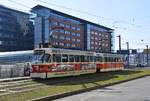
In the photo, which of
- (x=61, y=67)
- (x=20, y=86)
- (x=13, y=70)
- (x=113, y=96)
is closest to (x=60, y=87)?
(x=20, y=86)

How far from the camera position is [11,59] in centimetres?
6394

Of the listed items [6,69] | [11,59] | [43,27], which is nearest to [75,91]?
[6,69]

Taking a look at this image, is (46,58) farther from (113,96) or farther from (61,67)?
(113,96)

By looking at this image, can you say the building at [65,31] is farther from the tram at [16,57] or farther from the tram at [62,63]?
the tram at [62,63]

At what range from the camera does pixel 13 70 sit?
119 feet

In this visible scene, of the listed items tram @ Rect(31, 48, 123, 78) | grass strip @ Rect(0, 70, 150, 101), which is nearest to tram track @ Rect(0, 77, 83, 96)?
grass strip @ Rect(0, 70, 150, 101)

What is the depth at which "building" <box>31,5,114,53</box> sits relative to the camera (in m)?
102

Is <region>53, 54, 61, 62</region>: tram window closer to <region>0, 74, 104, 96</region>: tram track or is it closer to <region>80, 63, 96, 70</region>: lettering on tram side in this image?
<region>0, 74, 104, 96</region>: tram track

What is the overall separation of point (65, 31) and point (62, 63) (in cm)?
8129

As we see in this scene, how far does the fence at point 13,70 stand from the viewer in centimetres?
3453

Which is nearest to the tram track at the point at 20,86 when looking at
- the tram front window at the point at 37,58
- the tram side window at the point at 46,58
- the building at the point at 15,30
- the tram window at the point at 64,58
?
the tram side window at the point at 46,58

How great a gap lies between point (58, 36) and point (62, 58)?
76.2 m

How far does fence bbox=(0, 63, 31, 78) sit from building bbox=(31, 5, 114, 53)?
4447 cm

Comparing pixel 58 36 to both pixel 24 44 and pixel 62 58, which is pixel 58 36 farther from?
pixel 62 58
